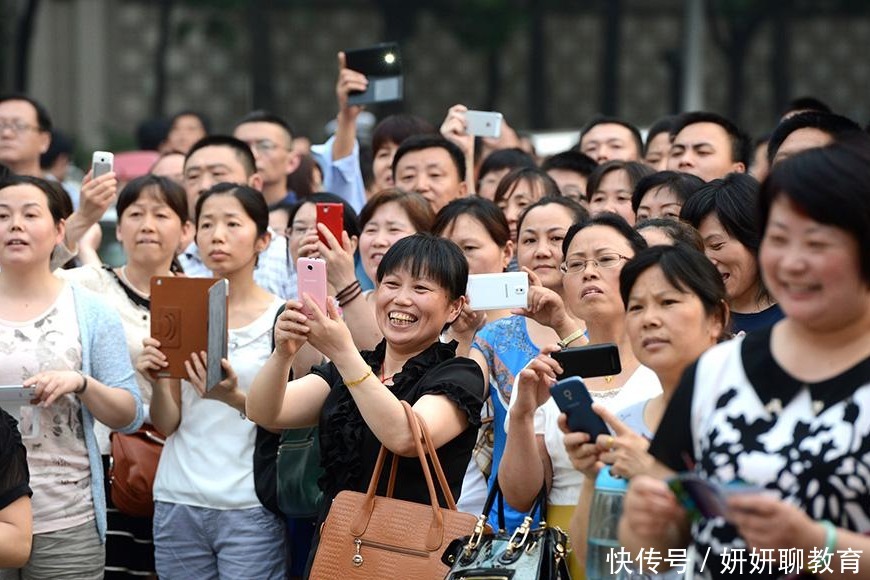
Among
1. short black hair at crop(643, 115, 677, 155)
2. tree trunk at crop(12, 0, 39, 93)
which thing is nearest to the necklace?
short black hair at crop(643, 115, 677, 155)

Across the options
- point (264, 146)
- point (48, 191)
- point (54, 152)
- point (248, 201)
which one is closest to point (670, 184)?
point (248, 201)

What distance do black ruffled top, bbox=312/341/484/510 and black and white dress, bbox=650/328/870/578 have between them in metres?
1.31

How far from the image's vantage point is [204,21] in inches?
Result: 719

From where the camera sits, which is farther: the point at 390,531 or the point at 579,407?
the point at 390,531

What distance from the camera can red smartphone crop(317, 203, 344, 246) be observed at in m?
4.77

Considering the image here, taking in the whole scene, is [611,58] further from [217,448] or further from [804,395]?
[804,395]

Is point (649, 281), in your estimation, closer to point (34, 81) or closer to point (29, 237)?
point (29, 237)

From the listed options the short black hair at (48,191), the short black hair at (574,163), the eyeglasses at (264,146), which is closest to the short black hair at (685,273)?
the short black hair at (48,191)

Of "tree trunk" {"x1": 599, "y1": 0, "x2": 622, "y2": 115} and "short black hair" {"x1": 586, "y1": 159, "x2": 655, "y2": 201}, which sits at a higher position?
"tree trunk" {"x1": 599, "y1": 0, "x2": 622, "y2": 115}

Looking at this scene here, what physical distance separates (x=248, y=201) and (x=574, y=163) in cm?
176

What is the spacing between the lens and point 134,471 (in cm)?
514

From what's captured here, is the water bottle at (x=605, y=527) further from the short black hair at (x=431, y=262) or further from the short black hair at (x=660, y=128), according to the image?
the short black hair at (x=660, y=128)

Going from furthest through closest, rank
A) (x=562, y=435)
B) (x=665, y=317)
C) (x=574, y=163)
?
(x=574, y=163) → (x=562, y=435) → (x=665, y=317)

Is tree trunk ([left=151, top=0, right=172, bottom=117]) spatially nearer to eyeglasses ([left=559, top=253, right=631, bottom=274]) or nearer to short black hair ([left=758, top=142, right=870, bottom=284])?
eyeglasses ([left=559, top=253, right=631, bottom=274])
